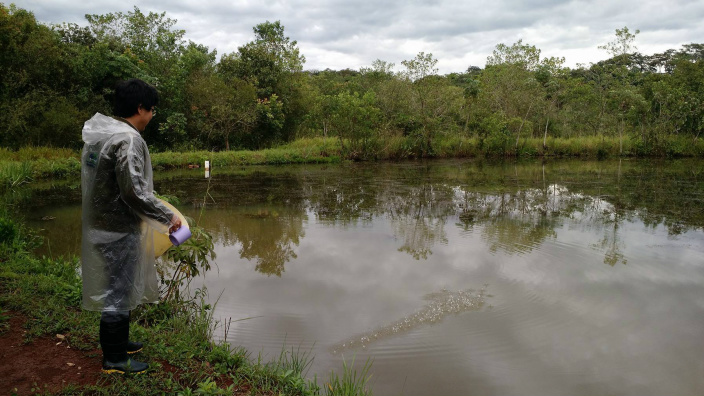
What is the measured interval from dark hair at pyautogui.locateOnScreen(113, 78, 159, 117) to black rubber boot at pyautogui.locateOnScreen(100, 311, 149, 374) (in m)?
1.08

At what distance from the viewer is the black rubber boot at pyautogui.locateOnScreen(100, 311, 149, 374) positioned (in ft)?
7.55

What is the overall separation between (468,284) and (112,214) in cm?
356

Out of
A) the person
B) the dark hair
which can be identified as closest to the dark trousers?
the person

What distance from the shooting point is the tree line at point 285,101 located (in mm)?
15469

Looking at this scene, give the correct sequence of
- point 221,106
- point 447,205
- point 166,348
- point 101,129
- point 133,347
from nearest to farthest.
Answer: point 101,129 → point 133,347 → point 166,348 → point 447,205 → point 221,106

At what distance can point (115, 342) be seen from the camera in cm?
232

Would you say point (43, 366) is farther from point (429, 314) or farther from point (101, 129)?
point (429, 314)

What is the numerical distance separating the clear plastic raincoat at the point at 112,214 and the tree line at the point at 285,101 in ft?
51.2

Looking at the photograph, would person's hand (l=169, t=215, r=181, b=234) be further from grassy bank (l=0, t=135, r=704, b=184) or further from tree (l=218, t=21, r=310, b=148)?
tree (l=218, t=21, r=310, b=148)

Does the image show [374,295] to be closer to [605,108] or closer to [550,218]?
[550,218]

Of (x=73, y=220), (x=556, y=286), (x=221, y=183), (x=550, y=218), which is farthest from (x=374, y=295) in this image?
(x=221, y=183)

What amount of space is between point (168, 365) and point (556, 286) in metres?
3.84

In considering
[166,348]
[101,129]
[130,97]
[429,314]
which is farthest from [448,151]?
[101,129]

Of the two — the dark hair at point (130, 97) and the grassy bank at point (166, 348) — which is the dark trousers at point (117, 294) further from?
the dark hair at point (130, 97)
